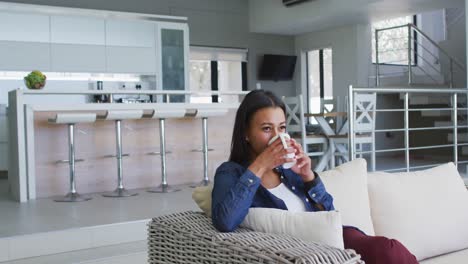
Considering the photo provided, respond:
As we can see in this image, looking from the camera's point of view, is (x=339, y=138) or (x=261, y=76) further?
(x=261, y=76)

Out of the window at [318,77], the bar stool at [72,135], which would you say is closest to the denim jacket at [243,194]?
the bar stool at [72,135]

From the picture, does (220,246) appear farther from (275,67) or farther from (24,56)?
(275,67)

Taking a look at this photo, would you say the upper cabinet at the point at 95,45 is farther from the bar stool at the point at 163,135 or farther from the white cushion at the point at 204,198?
the white cushion at the point at 204,198

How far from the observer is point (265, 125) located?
70.1 inches

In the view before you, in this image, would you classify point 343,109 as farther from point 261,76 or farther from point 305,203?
point 305,203

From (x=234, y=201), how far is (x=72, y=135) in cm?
366

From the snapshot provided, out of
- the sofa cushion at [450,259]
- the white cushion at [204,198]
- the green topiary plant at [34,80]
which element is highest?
the green topiary plant at [34,80]

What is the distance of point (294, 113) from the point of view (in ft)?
21.2

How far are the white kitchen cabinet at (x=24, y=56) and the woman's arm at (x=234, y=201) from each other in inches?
236

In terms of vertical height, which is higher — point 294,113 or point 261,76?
point 261,76

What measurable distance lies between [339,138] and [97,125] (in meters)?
2.78

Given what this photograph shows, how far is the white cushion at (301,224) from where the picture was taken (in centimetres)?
153

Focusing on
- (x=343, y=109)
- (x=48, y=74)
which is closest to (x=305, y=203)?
(x=48, y=74)

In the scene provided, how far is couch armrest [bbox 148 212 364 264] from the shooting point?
132 centimetres
